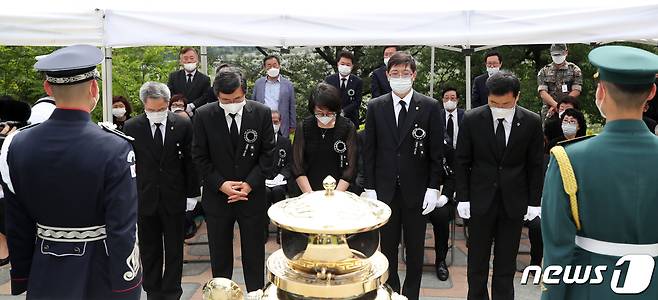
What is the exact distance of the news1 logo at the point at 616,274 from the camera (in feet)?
7.25

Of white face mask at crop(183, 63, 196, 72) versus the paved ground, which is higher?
white face mask at crop(183, 63, 196, 72)

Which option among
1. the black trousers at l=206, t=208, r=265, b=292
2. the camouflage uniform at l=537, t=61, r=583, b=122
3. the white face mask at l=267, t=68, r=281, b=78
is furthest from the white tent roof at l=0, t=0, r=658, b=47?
the camouflage uniform at l=537, t=61, r=583, b=122

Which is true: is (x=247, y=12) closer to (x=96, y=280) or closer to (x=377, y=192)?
(x=377, y=192)

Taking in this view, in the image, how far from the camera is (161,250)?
14.9 ft

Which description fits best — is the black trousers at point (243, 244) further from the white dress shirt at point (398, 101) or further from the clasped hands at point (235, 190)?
the white dress shirt at point (398, 101)

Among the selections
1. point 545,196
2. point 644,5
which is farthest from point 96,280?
point 644,5

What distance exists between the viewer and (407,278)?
4.39m

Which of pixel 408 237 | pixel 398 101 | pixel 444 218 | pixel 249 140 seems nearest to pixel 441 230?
pixel 444 218

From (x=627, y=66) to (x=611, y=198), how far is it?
48cm

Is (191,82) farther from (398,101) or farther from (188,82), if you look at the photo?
(398,101)

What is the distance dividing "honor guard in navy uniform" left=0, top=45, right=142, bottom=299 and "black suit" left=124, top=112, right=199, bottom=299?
163 centimetres

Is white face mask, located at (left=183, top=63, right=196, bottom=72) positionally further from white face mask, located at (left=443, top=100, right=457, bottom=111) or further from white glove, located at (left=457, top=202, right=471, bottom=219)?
white glove, located at (left=457, top=202, right=471, bottom=219)

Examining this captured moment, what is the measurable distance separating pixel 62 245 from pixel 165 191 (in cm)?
170

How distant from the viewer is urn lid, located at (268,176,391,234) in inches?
58.5
